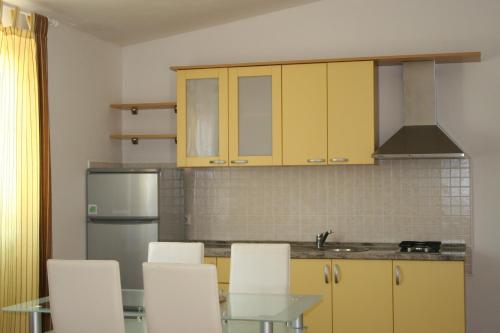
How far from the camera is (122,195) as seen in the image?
616cm

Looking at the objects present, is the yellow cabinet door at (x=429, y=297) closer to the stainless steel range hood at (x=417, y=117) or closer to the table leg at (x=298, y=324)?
the stainless steel range hood at (x=417, y=117)

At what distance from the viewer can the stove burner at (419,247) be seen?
571cm

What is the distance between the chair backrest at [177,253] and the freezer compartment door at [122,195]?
1.20 m

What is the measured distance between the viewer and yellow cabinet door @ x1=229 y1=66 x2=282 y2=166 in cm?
616

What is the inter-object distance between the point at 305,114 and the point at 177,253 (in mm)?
1759

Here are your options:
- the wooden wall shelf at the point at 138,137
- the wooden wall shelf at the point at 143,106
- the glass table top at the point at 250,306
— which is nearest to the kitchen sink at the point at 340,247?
the wooden wall shelf at the point at 138,137

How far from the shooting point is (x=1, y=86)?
4977 mm

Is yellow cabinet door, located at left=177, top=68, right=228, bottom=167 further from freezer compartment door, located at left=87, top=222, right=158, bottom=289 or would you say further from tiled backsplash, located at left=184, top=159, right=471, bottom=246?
freezer compartment door, located at left=87, top=222, right=158, bottom=289

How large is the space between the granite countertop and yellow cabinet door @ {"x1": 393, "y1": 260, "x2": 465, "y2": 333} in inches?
1.7

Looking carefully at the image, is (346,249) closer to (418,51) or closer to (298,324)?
(418,51)

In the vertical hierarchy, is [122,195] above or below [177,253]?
above

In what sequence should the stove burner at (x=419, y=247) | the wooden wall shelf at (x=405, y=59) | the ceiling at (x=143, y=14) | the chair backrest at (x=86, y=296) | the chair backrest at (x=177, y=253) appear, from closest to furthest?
the chair backrest at (x=86, y=296)
the chair backrest at (x=177, y=253)
the ceiling at (x=143, y=14)
the stove burner at (x=419, y=247)
the wooden wall shelf at (x=405, y=59)

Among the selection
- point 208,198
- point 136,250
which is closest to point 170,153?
point 208,198

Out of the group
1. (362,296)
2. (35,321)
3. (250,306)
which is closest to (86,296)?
(35,321)
